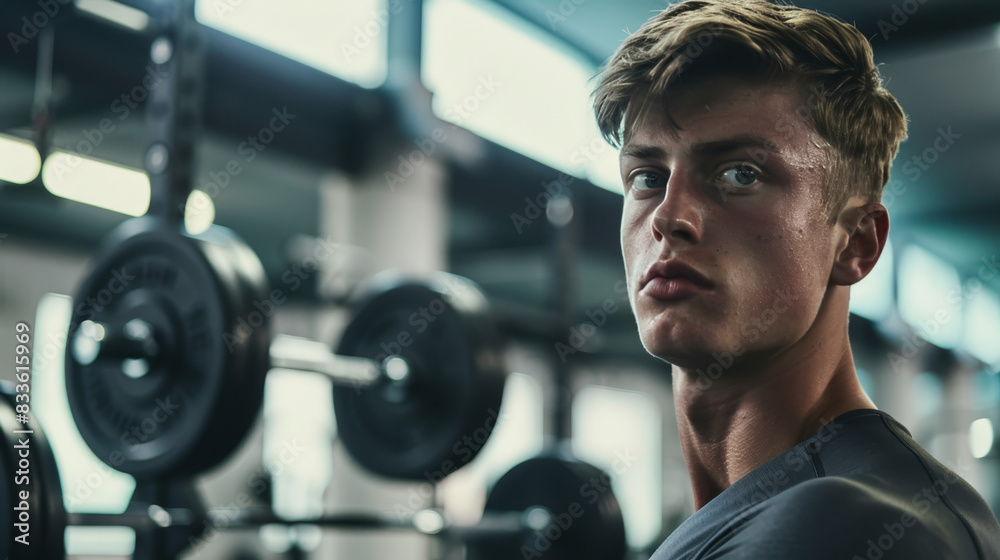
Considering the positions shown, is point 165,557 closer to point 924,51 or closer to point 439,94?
point 924,51


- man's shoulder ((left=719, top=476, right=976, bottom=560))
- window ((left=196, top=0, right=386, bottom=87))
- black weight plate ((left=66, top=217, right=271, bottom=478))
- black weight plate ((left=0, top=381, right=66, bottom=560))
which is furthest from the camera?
window ((left=196, top=0, right=386, bottom=87))

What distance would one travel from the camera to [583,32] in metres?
4.93

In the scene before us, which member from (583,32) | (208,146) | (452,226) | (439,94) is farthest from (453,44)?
(452,226)

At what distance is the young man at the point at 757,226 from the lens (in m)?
1.00

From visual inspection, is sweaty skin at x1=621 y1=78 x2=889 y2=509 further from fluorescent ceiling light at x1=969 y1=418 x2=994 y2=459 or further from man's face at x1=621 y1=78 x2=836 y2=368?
fluorescent ceiling light at x1=969 y1=418 x2=994 y2=459

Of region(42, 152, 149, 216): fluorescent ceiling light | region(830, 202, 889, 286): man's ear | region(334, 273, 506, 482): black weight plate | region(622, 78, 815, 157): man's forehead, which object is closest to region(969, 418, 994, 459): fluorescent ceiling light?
region(334, 273, 506, 482): black weight plate

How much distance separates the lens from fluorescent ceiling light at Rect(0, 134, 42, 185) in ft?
10.1

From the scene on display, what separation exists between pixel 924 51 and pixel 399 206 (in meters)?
2.61

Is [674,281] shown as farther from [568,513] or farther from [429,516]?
[568,513]

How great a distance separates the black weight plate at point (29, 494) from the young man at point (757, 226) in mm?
1160

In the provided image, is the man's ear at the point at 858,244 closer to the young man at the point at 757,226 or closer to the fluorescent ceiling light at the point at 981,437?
the young man at the point at 757,226

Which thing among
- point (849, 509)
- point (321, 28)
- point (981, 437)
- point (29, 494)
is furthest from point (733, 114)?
point (981, 437)

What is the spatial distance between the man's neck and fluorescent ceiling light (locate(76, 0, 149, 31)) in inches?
66.8

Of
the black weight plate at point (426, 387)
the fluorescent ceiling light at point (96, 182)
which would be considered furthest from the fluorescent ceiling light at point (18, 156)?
the black weight plate at point (426, 387)
